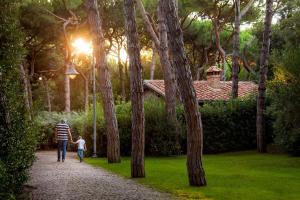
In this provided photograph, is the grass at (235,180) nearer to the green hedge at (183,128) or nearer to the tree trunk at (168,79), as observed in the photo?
the green hedge at (183,128)

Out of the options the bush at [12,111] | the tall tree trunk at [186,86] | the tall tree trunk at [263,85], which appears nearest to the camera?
the bush at [12,111]

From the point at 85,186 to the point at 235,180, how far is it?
14.5ft

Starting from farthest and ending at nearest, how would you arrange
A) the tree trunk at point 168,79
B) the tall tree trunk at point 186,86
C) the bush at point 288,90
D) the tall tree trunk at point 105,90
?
the tree trunk at point 168,79, the tall tree trunk at point 105,90, the bush at point 288,90, the tall tree trunk at point 186,86

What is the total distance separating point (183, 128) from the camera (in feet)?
94.6

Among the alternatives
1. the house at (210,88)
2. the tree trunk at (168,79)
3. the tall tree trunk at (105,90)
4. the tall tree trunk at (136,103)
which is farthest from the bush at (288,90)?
the house at (210,88)

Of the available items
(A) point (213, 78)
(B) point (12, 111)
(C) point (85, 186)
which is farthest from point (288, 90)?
(A) point (213, 78)

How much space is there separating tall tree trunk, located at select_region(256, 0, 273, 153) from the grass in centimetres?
720

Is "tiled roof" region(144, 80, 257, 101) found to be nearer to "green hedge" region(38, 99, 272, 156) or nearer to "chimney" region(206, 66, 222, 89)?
"chimney" region(206, 66, 222, 89)

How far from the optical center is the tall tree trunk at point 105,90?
2333cm

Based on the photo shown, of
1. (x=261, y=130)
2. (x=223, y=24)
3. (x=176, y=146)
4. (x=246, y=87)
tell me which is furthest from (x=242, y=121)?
(x=223, y=24)

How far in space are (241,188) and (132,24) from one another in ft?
21.3

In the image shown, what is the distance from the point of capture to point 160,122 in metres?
28.0

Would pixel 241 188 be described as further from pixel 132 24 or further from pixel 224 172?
pixel 132 24

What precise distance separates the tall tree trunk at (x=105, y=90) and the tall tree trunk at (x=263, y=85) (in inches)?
386
